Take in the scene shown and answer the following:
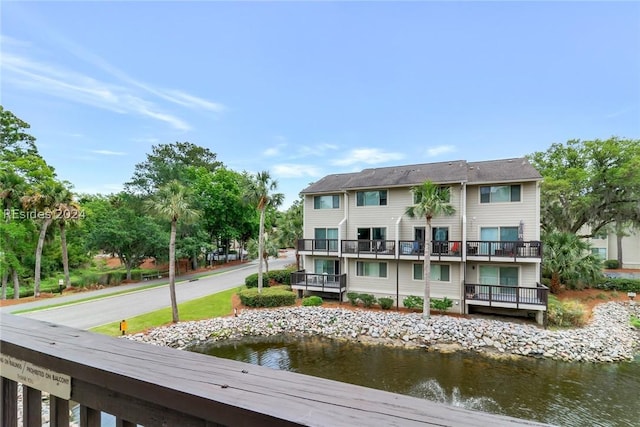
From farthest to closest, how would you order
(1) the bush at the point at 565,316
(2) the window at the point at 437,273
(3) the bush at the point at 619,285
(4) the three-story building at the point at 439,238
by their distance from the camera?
1. (3) the bush at the point at 619,285
2. (2) the window at the point at 437,273
3. (4) the three-story building at the point at 439,238
4. (1) the bush at the point at 565,316

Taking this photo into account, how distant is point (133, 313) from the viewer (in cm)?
1489

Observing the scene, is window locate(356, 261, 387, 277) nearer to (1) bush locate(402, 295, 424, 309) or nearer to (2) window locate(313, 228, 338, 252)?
(2) window locate(313, 228, 338, 252)

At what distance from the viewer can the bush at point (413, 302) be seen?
1531 centimetres

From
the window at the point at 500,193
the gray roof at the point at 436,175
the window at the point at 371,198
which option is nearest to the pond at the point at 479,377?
the window at the point at 500,193

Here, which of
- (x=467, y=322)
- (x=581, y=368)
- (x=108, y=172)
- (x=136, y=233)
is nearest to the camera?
(x=108, y=172)

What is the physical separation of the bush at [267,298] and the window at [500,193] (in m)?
11.5

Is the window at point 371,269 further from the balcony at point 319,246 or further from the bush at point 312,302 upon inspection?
the bush at point 312,302

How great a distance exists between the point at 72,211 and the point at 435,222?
2290 centimetres

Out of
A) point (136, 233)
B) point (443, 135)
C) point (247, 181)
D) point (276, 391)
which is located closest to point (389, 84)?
point (443, 135)

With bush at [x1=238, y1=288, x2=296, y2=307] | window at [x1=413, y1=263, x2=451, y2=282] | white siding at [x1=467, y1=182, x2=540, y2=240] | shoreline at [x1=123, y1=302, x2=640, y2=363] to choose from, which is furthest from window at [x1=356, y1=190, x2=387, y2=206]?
bush at [x1=238, y1=288, x2=296, y2=307]

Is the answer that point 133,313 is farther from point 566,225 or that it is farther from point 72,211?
point 566,225

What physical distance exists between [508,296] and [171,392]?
16490mm

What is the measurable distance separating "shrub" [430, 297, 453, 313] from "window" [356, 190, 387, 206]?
5.88 metres

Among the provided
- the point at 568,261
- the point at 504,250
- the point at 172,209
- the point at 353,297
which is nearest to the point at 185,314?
the point at 172,209
